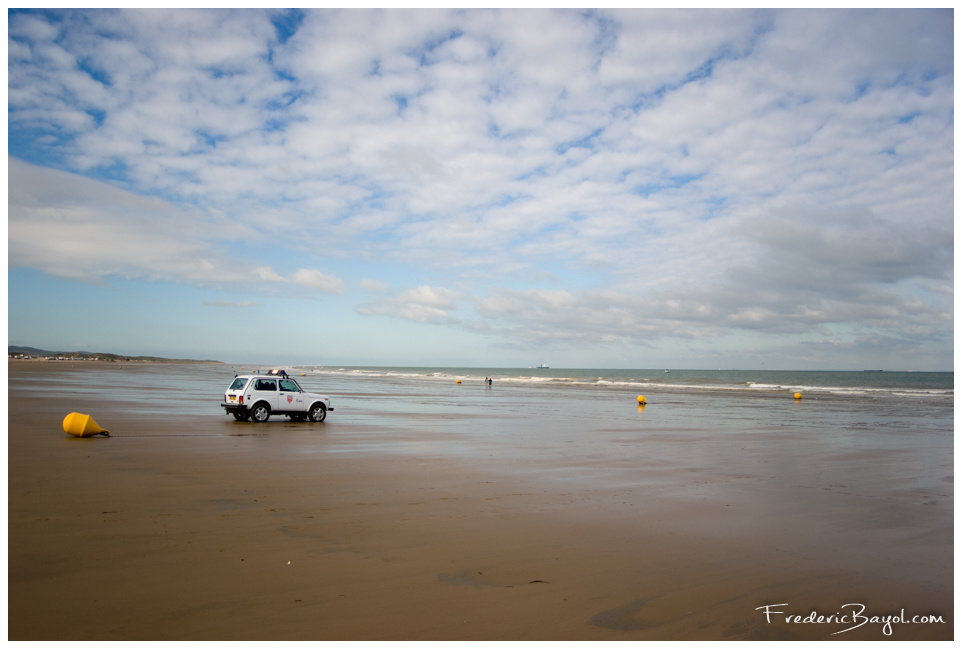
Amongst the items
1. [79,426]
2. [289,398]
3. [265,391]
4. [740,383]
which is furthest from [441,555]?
[740,383]

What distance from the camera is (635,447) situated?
17.0 m

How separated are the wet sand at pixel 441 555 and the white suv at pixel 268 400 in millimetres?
9094

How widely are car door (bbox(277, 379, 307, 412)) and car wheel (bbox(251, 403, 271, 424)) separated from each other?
47cm

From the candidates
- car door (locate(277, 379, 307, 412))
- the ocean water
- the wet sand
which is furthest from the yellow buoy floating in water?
the ocean water

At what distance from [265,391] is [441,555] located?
16.9 meters

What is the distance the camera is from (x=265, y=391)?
21.8 meters

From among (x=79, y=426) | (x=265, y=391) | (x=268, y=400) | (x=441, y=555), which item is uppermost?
(x=265, y=391)

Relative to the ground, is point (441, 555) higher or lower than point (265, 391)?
lower

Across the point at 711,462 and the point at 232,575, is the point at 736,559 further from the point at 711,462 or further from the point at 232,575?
the point at 711,462

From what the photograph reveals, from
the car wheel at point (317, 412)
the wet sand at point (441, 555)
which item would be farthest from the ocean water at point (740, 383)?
the wet sand at point (441, 555)

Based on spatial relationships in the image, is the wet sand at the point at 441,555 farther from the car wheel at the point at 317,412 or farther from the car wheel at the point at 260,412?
the car wheel at the point at 317,412

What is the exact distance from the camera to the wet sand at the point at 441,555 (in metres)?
5.05

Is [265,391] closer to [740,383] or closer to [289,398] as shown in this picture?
[289,398]

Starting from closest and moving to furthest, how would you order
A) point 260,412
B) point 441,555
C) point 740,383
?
1. point 441,555
2. point 260,412
3. point 740,383
